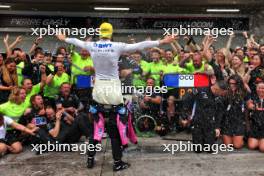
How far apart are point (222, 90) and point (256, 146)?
3.80 feet

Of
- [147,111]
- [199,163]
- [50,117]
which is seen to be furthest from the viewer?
[147,111]

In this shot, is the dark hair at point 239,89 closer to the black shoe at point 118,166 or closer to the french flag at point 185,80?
the french flag at point 185,80

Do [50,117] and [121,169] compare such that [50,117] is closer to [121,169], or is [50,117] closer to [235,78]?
[121,169]

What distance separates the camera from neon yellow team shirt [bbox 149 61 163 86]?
26.2 ft

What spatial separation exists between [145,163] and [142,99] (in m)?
1.91

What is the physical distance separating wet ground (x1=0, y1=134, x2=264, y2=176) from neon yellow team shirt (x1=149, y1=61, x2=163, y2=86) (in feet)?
5.74

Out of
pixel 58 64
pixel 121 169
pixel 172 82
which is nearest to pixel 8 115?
pixel 58 64

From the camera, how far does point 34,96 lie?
22.8 feet

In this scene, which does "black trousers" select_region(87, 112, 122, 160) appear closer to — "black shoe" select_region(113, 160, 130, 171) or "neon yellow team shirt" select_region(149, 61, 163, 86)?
"black shoe" select_region(113, 160, 130, 171)

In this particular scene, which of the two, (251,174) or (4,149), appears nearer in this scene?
(251,174)

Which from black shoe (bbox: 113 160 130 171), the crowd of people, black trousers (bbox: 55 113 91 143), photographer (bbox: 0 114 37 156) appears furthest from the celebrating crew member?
photographer (bbox: 0 114 37 156)

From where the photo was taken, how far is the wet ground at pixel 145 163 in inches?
220

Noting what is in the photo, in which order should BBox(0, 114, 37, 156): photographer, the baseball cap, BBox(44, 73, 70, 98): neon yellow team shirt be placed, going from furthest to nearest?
1. BBox(44, 73, 70, 98): neon yellow team shirt
2. BBox(0, 114, 37, 156): photographer
3. the baseball cap

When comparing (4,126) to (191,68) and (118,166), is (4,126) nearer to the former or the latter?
(118,166)
